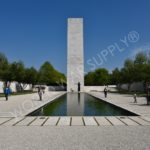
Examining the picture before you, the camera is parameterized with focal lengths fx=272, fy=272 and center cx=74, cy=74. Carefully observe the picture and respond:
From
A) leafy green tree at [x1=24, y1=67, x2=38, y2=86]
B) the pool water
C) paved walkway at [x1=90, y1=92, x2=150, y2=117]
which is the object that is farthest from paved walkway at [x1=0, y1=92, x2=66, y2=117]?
leafy green tree at [x1=24, y1=67, x2=38, y2=86]

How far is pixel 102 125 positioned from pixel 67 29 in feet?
136

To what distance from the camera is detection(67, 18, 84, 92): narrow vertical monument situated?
46.7 metres

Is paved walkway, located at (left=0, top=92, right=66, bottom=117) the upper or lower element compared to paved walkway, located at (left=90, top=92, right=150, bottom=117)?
upper

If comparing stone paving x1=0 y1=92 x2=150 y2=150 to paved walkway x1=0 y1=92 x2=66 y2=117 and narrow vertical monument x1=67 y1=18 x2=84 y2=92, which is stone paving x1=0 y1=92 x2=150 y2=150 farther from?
narrow vertical monument x1=67 y1=18 x2=84 y2=92

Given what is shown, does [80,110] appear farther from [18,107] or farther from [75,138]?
[75,138]

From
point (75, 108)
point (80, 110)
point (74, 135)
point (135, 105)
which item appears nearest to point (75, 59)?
point (135, 105)

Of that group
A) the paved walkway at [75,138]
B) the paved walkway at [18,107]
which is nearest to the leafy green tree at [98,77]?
the paved walkway at [18,107]

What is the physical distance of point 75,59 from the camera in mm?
47000

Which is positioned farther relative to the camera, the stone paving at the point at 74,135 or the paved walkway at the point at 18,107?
the paved walkway at the point at 18,107

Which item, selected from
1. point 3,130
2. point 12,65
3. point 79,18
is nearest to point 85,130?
point 3,130

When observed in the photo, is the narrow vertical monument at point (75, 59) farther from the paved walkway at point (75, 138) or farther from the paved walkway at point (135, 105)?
the paved walkway at point (75, 138)

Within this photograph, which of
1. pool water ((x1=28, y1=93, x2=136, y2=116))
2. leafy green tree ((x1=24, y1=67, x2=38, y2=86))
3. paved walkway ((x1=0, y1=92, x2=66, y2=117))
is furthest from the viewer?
leafy green tree ((x1=24, y1=67, x2=38, y2=86))

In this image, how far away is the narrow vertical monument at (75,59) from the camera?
46.7m

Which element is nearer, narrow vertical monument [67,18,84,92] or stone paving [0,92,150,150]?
stone paving [0,92,150,150]
